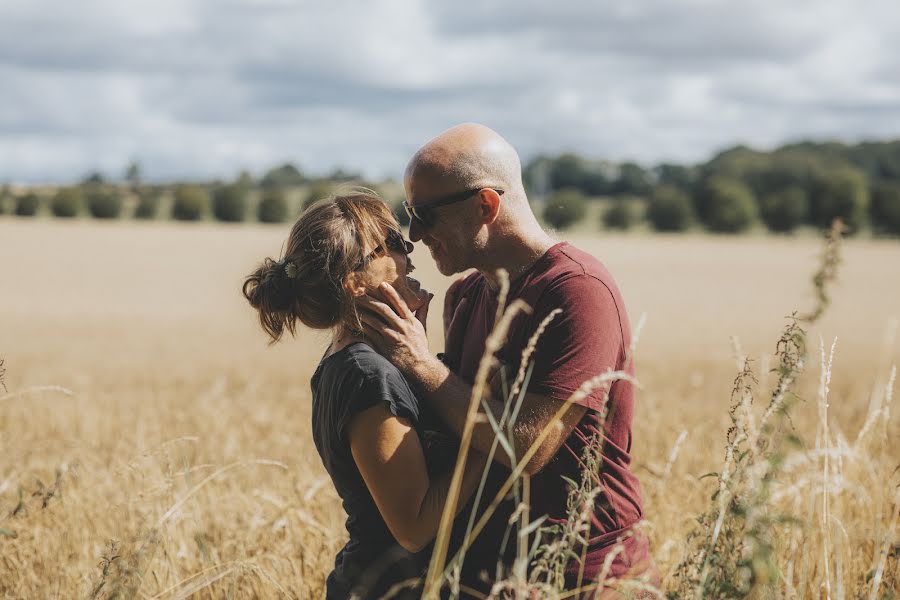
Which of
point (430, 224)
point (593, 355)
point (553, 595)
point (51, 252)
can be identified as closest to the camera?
point (553, 595)

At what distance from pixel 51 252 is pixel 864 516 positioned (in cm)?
5558

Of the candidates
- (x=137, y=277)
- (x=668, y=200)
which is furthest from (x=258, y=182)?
(x=137, y=277)

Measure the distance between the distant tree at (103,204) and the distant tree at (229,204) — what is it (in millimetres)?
9439

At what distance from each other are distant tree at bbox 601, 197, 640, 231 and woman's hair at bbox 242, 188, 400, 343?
303 ft

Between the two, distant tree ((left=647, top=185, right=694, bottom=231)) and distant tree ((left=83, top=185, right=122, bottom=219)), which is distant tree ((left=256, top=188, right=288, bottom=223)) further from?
distant tree ((left=647, top=185, right=694, bottom=231))

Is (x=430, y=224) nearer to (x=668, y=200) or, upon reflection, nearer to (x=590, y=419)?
(x=590, y=419)

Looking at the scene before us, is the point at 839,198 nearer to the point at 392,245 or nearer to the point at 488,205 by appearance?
the point at 488,205

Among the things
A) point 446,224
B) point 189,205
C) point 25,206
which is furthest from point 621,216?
point 446,224

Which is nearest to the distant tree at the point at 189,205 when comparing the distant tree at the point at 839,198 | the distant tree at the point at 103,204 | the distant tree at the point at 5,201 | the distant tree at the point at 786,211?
the distant tree at the point at 103,204

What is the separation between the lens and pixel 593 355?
2.86 metres

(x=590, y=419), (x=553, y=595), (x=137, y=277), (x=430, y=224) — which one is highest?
(x=430, y=224)

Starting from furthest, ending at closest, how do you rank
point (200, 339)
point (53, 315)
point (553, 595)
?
point (53, 315) < point (200, 339) < point (553, 595)

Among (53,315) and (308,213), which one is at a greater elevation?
(308,213)

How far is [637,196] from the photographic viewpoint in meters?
107
